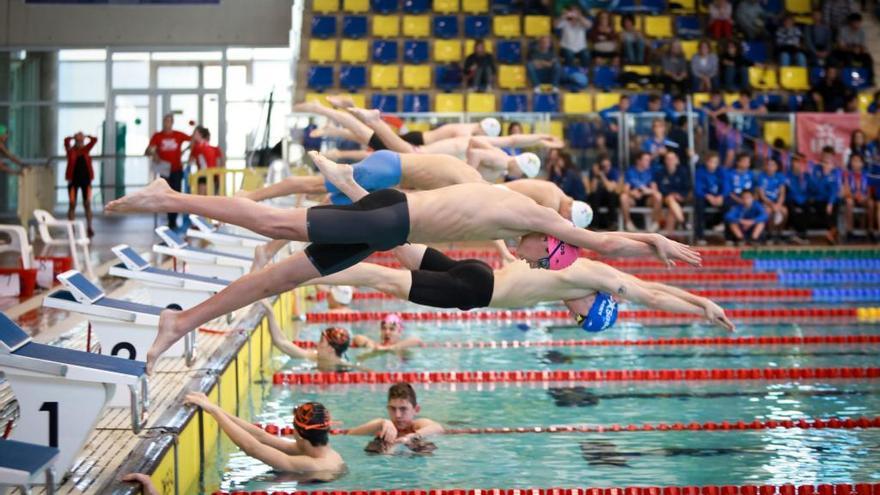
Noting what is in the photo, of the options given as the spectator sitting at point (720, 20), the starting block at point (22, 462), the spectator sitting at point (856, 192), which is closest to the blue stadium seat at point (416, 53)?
the spectator sitting at point (720, 20)

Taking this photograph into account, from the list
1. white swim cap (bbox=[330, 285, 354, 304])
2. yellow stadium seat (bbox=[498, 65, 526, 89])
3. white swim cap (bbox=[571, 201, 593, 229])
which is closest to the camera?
white swim cap (bbox=[571, 201, 593, 229])

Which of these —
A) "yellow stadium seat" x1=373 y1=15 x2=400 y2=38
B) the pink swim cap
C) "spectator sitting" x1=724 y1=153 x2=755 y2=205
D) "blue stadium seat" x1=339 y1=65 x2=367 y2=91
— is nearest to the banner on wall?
"spectator sitting" x1=724 y1=153 x2=755 y2=205

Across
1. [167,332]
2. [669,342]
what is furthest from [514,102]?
[167,332]

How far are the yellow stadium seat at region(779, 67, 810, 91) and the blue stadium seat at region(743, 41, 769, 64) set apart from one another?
506 mm

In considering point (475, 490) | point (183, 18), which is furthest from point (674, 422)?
point (183, 18)

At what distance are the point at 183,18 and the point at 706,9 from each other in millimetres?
9171

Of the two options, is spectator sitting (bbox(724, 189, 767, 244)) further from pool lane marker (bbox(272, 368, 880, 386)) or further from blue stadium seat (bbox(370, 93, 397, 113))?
pool lane marker (bbox(272, 368, 880, 386))

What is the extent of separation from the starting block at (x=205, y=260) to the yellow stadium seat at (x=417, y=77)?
9.59 metres

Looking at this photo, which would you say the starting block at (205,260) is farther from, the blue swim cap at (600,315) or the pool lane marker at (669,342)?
the blue swim cap at (600,315)

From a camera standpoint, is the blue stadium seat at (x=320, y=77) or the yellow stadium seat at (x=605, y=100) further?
the blue stadium seat at (x=320, y=77)

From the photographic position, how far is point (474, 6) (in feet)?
63.7

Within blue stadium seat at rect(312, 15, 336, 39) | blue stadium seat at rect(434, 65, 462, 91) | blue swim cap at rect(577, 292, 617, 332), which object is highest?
blue stadium seat at rect(312, 15, 336, 39)

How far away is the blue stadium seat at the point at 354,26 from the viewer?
19078 millimetres

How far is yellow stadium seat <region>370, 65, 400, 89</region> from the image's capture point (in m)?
18.2
